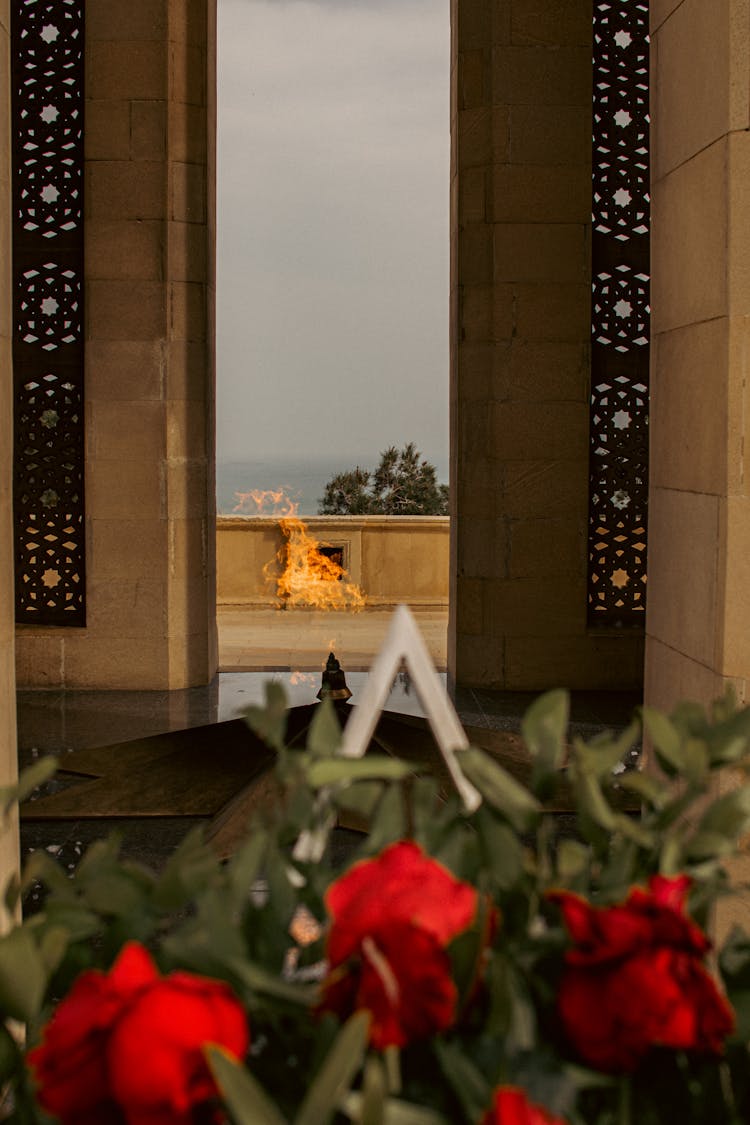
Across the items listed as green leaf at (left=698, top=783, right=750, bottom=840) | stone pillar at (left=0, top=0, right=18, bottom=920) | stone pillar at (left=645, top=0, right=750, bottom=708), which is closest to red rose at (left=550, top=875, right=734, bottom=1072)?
green leaf at (left=698, top=783, right=750, bottom=840)

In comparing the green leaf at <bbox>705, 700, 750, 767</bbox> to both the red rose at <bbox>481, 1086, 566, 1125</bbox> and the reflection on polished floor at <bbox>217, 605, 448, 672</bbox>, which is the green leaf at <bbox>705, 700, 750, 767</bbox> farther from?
the reflection on polished floor at <bbox>217, 605, 448, 672</bbox>

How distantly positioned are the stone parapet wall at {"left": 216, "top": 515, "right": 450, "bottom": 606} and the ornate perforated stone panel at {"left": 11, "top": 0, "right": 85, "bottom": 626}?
4.55 metres

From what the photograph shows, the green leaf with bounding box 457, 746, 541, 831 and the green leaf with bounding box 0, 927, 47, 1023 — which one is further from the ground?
the green leaf with bounding box 457, 746, 541, 831

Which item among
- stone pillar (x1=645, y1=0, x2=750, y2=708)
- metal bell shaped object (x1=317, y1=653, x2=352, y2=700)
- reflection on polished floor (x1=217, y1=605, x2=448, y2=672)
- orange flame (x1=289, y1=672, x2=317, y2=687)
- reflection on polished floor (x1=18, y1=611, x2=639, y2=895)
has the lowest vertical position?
reflection on polished floor (x1=18, y1=611, x2=639, y2=895)

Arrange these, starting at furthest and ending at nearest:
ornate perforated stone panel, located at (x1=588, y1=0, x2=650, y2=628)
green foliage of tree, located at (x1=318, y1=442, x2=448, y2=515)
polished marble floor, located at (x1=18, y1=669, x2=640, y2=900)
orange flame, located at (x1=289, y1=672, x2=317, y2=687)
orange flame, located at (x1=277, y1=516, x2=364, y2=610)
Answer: green foliage of tree, located at (x1=318, y1=442, x2=448, y2=515) < orange flame, located at (x1=277, y1=516, x2=364, y2=610) < orange flame, located at (x1=289, y1=672, x2=317, y2=687) < ornate perforated stone panel, located at (x1=588, y1=0, x2=650, y2=628) < polished marble floor, located at (x1=18, y1=669, x2=640, y2=900)

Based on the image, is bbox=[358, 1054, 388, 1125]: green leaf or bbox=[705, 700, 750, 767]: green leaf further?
bbox=[705, 700, 750, 767]: green leaf

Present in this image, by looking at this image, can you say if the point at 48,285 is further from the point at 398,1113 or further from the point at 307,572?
the point at 398,1113

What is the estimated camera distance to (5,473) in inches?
95.3

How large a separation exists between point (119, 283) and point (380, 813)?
268 inches

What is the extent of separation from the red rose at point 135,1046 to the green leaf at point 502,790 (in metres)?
0.21

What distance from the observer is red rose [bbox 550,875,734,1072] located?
0.63m

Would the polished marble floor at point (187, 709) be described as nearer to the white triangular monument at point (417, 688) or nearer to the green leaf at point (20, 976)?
the white triangular monument at point (417, 688)

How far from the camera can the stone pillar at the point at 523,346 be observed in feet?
22.9

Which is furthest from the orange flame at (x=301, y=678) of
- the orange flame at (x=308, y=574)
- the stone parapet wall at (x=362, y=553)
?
the stone parapet wall at (x=362, y=553)
